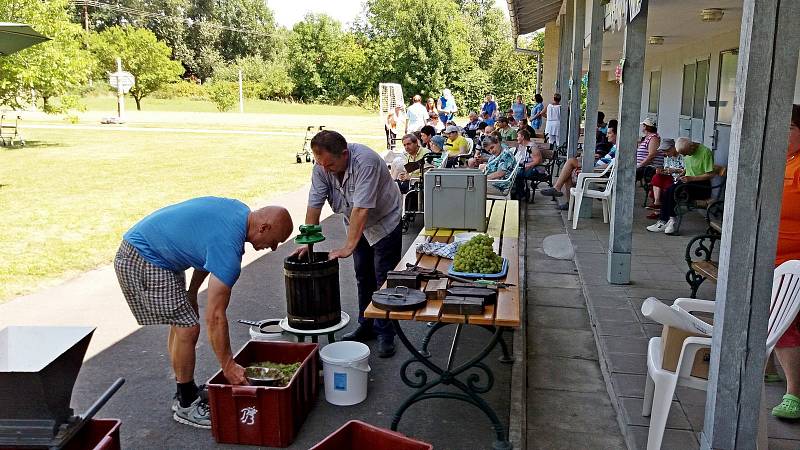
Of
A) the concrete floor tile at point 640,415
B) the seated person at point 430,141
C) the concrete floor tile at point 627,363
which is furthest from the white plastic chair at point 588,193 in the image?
the concrete floor tile at point 640,415

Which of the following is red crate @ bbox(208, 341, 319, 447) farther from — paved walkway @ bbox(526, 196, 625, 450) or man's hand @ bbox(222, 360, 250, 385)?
paved walkway @ bbox(526, 196, 625, 450)

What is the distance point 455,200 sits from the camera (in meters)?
5.04

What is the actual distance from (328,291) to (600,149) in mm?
8921

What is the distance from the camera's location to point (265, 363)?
3695 millimetres

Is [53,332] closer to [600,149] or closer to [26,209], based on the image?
[26,209]

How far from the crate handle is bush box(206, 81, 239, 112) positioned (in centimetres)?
4492

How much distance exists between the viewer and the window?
52.3ft

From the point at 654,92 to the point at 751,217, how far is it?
50.6ft

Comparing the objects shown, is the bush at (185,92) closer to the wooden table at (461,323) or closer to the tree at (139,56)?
the tree at (139,56)

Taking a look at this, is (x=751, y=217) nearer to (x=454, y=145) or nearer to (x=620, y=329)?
(x=620, y=329)

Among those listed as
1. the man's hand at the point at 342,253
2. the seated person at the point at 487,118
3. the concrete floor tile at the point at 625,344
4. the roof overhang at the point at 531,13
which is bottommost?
the concrete floor tile at the point at 625,344

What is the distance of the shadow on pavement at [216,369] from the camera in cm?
348

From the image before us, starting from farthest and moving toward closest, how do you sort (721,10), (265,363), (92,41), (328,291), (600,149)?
(92,41), (600,149), (721,10), (328,291), (265,363)

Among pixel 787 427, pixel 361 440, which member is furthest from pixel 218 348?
pixel 787 427
